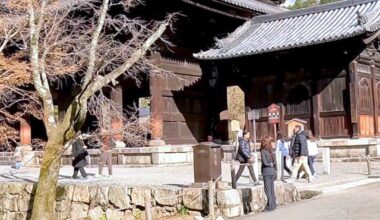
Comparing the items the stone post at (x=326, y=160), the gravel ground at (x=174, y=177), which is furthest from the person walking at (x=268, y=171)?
the stone post at (x=326, y=160)

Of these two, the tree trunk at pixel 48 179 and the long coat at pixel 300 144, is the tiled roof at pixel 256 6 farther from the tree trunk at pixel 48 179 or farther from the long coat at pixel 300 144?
the tree trunk at pixel 48 179

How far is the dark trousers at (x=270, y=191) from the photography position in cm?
1130

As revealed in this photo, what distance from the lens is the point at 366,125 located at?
845 inches

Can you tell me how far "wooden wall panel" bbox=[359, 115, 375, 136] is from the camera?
2105 centimetres

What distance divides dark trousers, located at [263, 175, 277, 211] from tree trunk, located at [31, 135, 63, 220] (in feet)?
14.6

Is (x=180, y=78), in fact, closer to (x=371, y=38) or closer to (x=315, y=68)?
(x=315, y=68)

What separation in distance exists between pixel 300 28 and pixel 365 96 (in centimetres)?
405

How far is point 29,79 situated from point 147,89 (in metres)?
8.90

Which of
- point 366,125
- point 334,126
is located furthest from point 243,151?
point 366,125

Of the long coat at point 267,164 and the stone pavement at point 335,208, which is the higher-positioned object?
the long coat at point 267,164

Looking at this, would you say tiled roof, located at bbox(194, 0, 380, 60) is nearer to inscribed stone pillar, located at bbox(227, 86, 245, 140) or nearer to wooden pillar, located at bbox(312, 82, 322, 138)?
inscribed stone pillar, located at bbox(227, 86, 245, 140)

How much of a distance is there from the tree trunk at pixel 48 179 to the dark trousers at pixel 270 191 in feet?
14.6

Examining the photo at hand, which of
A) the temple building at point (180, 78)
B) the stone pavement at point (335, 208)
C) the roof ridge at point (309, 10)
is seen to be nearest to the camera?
the stone pavement at point (335, 208)

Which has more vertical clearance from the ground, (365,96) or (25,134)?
(365,96)
